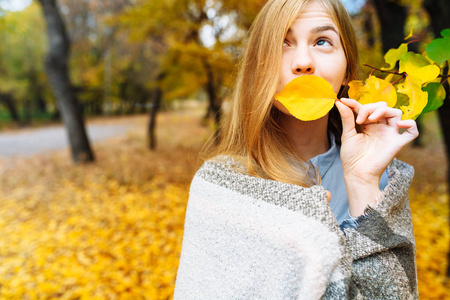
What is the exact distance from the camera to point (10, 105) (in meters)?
18.8

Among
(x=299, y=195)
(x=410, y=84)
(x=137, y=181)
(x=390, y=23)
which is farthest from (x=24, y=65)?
(x=410, y=84)

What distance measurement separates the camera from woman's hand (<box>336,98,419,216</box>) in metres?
0.78

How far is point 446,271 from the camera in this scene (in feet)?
9.68

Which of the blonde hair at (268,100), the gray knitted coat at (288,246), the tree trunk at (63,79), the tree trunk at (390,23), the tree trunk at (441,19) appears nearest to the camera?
the gray knitted coat at (288,246)

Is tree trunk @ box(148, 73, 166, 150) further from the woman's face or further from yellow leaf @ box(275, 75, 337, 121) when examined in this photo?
yellow leaf @ box(275, 75, 337, 121)

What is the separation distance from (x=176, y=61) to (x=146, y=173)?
9.43 ft

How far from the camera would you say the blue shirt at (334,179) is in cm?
103

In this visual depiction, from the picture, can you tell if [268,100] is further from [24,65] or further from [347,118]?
[24,65]

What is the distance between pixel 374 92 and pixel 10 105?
23.6 meters

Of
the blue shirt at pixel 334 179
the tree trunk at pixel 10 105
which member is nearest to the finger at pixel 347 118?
the blue shirt at pixel 334 179

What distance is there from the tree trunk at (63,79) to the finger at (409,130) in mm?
7929

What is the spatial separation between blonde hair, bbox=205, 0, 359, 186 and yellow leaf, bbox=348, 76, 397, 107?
0.23m

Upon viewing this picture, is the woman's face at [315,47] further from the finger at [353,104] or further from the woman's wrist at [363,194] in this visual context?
the woman's wrist at [363,194]

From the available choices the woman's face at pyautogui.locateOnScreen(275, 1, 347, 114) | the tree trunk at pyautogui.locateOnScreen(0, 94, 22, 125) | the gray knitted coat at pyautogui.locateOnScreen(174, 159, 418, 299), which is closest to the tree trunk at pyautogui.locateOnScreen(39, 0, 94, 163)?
the gray knitted coat at pyautogui.locateOnScreen(174, 159, 418, 299)
